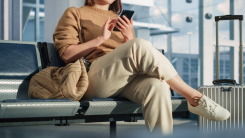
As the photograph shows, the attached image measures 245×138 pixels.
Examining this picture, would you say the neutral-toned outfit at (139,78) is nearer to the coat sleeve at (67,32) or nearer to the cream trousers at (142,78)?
the cream trousers at (142,78)

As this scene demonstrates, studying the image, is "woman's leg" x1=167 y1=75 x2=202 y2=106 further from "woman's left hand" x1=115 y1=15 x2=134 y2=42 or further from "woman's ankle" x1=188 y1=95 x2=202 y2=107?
"woman's left hand" x1=115 y1=15 x2=134 y2=42

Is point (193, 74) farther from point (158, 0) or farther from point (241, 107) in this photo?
point (241, 107)

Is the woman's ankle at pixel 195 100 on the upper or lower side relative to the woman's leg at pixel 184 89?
lower

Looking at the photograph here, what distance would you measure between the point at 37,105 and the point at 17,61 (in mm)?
725

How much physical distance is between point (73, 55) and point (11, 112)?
57cm

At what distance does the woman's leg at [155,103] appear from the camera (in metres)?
1.21

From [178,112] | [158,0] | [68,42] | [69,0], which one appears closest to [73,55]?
[68,42]

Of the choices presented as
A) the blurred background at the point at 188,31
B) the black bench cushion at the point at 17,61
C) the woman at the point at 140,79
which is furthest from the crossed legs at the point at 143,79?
the blurred background at the point at 188,31

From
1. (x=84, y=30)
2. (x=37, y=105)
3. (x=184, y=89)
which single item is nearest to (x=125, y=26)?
(x=84, y=30)

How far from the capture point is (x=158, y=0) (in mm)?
5375

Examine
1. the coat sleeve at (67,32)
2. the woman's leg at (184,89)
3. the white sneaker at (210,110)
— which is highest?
the coat sleeve at (67,32)

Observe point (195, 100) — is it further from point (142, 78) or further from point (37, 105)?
point (37, 105)

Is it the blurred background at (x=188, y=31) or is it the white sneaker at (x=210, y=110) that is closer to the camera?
the white sneaker at (x=210, y=110)

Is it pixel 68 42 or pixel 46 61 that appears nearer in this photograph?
pixel 68 42
